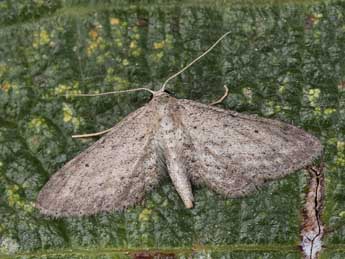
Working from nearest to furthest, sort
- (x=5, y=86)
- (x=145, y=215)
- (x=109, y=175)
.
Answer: (x=145, y=215) < (x=109, y=175) < (x=5, y=86)

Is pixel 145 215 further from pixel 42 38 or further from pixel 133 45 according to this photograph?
pixel 42 38

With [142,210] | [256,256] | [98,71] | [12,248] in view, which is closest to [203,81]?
[98,71]

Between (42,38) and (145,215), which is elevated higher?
(42,38)

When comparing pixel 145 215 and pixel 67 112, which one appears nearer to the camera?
pixel 145 215

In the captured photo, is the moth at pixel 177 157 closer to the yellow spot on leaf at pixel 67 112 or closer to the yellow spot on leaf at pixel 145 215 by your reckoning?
the yellow spot on leaf at pixel 145 215

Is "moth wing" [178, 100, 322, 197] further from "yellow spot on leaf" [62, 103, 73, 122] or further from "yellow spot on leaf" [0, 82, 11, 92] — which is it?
"yellow spot on leaf" [0, 82, 11, 92]

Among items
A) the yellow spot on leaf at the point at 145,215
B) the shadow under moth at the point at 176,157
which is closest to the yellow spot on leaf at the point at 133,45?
the shadow under moth at the point at 176,157

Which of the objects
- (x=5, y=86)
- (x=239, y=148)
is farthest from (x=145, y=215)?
(x=5, y=86)

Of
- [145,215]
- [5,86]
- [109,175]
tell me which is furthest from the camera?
[5,86]

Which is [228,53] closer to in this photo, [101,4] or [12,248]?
[101,4]
